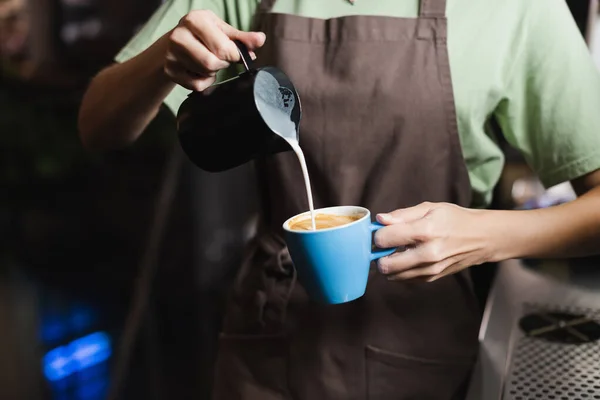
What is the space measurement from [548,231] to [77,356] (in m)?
2.25

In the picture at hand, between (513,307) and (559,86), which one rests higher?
(559,86)

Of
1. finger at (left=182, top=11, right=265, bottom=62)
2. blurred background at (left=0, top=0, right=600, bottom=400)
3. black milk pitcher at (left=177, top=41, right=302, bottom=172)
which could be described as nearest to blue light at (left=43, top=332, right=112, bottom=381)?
blurred background at (left=0, top=0, right=600, bottom=400)

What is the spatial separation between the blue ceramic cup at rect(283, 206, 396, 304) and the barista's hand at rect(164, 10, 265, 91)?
0.20 m

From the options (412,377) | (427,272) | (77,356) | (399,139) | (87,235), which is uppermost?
(399,139)

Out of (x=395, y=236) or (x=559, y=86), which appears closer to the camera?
(x=395, y=236)

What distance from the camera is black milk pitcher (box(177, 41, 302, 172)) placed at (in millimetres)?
789

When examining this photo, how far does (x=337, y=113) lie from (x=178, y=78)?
0.71 feet

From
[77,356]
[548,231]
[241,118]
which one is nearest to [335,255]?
[241,118]

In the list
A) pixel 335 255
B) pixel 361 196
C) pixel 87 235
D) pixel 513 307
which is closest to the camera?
pixel 335 255

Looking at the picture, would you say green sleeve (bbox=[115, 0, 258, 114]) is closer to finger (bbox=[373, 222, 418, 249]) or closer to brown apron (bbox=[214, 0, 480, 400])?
brown apron (bbox=[214, 0, 480, 400])

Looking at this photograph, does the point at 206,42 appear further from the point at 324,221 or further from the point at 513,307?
the point at 513,307

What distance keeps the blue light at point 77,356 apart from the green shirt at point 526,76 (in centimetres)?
212

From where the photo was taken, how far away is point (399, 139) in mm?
935

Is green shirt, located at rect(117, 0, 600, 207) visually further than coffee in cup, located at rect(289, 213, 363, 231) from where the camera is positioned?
Yes
